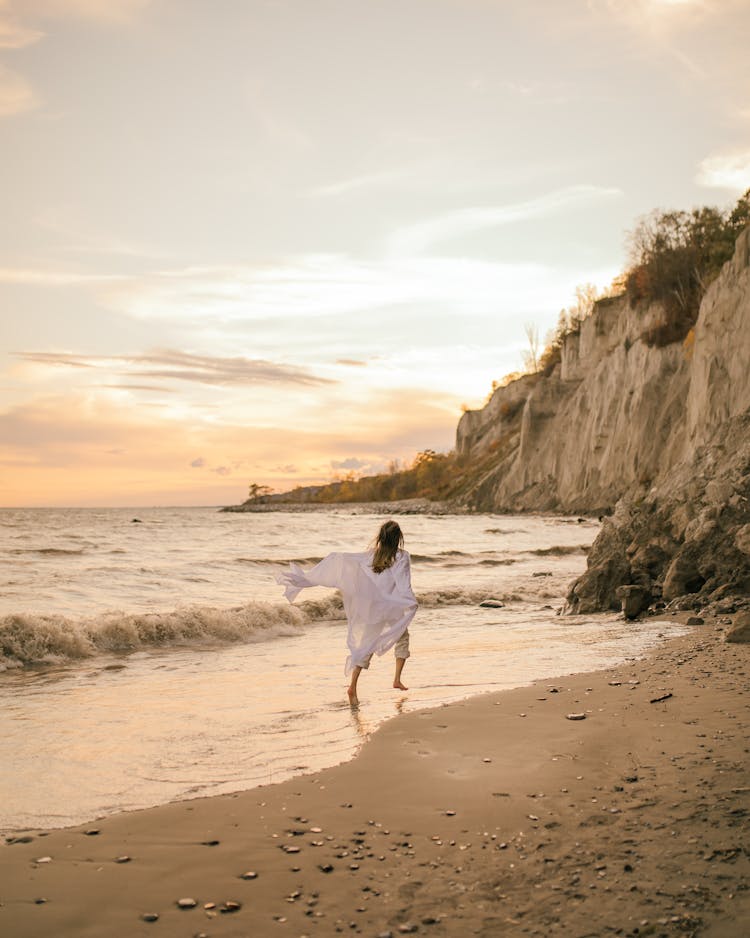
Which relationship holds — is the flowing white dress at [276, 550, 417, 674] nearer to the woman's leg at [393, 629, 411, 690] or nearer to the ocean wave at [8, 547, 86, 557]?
the woman's leg at [393, 629, 411, 690]

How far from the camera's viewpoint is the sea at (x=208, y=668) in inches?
210

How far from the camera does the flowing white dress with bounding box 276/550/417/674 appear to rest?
8.12 metres

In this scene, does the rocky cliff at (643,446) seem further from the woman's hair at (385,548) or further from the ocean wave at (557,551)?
the woman's hair at (385,548)

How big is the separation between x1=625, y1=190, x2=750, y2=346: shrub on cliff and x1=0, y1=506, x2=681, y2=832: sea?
32520mm

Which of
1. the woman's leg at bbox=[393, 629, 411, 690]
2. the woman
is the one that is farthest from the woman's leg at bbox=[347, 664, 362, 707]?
the woman's leg at bbox=[393, 629, 411, 690]

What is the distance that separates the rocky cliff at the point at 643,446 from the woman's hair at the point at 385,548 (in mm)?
5238

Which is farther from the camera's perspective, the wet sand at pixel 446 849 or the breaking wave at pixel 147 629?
the breaking wave at pixel 147 629

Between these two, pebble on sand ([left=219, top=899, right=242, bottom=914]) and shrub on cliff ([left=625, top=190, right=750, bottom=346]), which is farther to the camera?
shrub on cliff ([left=625, top=190, right=750, bottom=346])

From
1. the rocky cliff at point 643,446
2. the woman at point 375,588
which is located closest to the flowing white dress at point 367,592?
the woman at point 375,588

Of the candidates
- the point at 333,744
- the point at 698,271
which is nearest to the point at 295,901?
the point at 333,744

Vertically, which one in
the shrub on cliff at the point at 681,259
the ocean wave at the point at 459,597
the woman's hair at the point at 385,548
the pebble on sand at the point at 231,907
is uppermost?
the shrub on cliff at the point at 681,259

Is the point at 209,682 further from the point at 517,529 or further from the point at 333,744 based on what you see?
the point at 517,529

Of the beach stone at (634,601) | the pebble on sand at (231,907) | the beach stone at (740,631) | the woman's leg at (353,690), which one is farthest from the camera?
the beach stone at (634,601)

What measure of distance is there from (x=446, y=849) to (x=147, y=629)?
8799mm
